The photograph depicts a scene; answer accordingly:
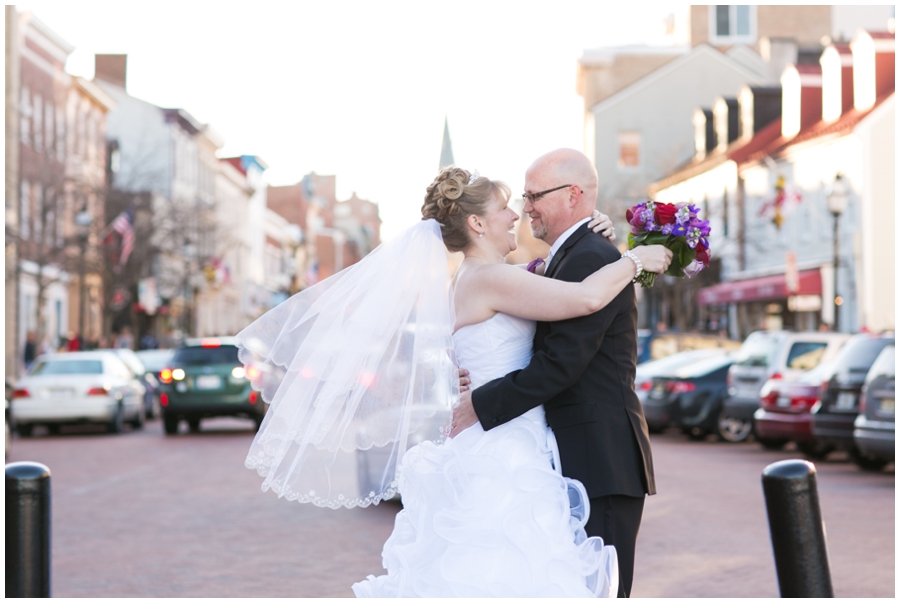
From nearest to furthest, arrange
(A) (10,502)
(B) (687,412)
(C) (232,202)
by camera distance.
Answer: (A) (10,502)
(B) (687,412)
(C) (232,202)

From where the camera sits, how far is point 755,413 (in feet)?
60.5

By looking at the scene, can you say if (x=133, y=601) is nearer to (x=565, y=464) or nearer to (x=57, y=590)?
(x=57, y=590)

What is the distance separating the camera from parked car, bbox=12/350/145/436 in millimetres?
22219

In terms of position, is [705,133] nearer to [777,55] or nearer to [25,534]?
[777,55]

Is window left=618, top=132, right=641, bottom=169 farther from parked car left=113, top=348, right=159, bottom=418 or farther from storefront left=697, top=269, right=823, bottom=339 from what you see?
parked car left=113, top=348, right=159, bottom=418

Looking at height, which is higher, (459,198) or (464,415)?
(459,198)

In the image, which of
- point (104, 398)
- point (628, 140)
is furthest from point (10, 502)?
point (628, 140)

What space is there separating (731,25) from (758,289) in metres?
24.2

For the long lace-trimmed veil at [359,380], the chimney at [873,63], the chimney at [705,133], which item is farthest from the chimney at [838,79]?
the long lace-trimmed veil at [359,380]

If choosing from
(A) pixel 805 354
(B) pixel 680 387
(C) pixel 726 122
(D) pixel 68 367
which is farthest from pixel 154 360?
(C) pixel 726 122

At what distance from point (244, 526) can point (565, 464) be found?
22.3 ft

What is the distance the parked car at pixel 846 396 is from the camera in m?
14.4

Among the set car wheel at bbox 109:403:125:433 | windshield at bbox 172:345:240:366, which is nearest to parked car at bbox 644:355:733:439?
windshield at bbox 172:345:240:366

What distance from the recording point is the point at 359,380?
4.78m
